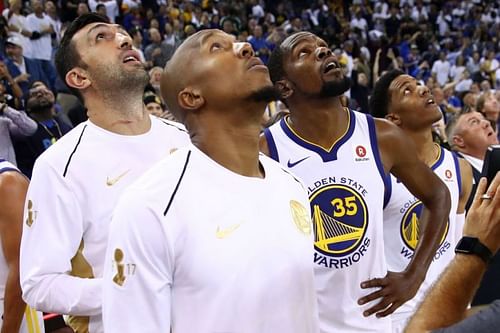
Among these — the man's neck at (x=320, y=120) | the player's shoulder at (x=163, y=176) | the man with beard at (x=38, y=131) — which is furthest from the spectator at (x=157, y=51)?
the player's shoulder at (x=163, y=176)

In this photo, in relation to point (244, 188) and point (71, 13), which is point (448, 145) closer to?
point (244, 188)

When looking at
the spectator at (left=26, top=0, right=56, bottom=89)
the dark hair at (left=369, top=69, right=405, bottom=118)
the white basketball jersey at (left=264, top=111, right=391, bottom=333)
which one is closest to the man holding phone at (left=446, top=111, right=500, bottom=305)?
the dark hair at (left=369, top=69, right=405, bottom=118)

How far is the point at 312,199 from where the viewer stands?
3.09 metres

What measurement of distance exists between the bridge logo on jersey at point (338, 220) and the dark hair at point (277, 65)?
58cm

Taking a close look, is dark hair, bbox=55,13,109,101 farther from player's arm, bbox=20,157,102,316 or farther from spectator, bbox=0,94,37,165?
spectator, bbox=0,94,37,165

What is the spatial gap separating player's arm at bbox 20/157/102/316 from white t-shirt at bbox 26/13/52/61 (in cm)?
1053

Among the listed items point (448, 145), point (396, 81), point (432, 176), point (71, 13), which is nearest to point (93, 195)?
point (432, 176)

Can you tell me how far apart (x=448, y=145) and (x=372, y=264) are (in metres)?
3.56

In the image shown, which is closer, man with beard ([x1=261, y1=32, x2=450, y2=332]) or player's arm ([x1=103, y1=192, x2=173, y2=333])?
player's arm ([x1=103, y1=192, x2=173, y2=333])

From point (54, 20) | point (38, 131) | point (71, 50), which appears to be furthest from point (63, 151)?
point (54, 20)

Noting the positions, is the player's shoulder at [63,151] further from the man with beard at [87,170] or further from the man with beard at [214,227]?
the man with beard at [214,227]

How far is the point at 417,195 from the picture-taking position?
3.43m

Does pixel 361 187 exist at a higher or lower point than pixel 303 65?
lower

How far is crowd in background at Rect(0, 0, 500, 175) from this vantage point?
27.9 ft
